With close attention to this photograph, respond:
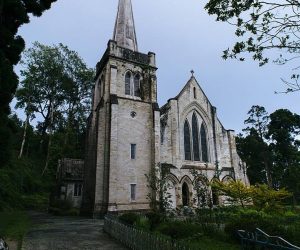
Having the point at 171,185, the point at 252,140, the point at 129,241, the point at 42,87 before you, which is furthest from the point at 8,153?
the point at 252,140

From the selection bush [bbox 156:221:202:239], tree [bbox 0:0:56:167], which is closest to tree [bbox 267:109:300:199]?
bush [bbox 156:221:202:239]

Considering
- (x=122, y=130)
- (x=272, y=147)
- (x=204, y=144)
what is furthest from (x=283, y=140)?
(x=122, y=130)

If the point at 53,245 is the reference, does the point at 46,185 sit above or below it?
above

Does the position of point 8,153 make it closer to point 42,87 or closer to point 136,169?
point 136,169

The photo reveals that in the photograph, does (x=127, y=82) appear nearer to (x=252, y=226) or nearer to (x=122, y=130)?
(x=122, y=130)

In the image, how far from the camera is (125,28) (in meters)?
30.3

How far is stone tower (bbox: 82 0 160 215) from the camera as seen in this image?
23359 millimetres

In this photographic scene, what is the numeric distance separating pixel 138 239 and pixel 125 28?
2498 centimetres

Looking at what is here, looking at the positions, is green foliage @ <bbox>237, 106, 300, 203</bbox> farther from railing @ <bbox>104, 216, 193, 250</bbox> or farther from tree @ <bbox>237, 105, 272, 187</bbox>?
railing @ <bbox>104, 216, 193, 250</bbox>

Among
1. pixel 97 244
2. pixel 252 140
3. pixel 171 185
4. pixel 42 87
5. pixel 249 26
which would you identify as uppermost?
pixel 42 87

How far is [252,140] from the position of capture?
5244cm

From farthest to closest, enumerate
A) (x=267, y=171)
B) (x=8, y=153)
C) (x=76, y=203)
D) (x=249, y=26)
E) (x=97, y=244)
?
(x=267, y=171)
(x=76, y=203)
(x=8, y=153)
(x=97, y=244)
(x=249, y=26)

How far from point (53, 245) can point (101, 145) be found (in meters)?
13.4

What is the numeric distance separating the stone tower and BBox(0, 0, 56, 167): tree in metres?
11.1
